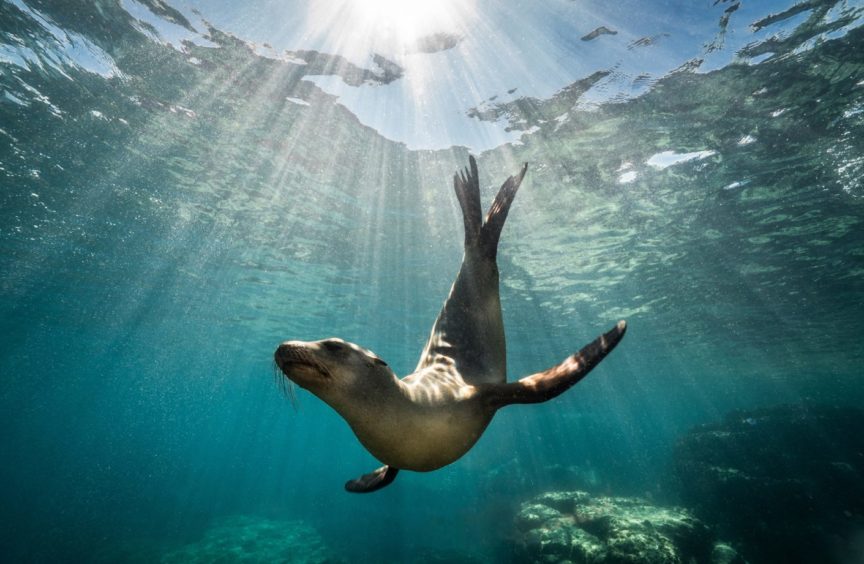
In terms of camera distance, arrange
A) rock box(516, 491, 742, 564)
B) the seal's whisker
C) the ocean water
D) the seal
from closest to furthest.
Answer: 1. the seal
2. the seal's whisker
3. the ocean water
4. rock box(516, 491, 742, 564)

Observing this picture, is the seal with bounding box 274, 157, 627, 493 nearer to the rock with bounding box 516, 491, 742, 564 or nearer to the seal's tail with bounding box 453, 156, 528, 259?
the seal's tail with bounding box 453, 156, 528, 259

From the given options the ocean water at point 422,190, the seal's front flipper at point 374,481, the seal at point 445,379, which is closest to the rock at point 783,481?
the ocean water at point 422,190

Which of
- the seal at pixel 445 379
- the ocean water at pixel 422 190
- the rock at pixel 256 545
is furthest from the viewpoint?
the rock at pixel 256 545

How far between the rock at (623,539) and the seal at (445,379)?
820 centimetres

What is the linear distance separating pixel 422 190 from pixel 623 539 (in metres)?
10.1

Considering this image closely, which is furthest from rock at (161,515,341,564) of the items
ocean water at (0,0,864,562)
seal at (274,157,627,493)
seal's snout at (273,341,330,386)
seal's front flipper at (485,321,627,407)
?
seal's snout at (273,341,330,386)

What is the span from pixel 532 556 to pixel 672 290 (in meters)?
12.4

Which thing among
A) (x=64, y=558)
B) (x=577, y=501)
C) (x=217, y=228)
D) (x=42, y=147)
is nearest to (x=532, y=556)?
(x=577, y=501)

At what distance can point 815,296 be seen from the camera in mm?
16688

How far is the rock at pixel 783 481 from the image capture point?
11156 mm

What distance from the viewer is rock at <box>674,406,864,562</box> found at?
36.6ft

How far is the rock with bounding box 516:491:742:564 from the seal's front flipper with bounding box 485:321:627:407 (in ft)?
28.0

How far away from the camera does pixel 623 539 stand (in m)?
9.13

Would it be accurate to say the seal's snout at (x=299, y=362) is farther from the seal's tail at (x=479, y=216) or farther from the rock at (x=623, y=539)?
the rock at (x=623, y=539)
